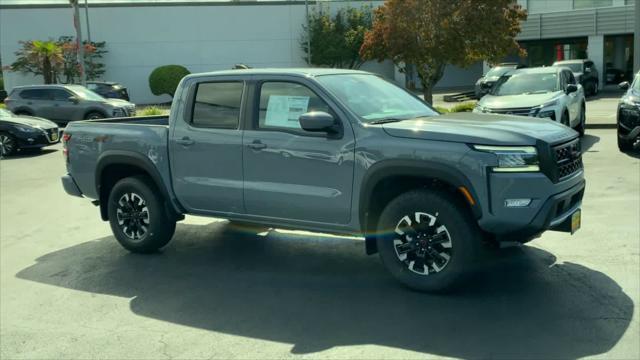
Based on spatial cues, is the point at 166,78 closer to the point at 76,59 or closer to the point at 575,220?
the point at 76,59

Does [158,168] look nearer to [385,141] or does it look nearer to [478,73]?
[385,141]

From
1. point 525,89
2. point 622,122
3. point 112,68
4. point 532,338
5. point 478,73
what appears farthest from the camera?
point 478,73

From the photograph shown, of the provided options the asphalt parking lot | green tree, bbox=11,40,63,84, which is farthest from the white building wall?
the asphalt parking lot

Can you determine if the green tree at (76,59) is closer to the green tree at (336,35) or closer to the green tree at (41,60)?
the green tree at (41,60)

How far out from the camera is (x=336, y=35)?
45.4m

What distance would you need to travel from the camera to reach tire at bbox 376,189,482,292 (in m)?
5.19

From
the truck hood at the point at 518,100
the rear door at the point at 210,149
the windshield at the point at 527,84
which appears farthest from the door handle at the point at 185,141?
the windshield at the point at 527,84

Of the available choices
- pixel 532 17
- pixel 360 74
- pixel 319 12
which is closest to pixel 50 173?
pixel 360 74

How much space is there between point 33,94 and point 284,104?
63.2 ft

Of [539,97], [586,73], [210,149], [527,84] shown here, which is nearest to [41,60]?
[586,73]

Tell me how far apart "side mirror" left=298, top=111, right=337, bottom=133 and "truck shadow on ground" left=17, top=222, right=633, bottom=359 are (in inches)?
53.8

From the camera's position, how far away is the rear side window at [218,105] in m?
6.33

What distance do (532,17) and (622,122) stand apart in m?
27.1

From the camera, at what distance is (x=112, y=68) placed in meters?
43.7
